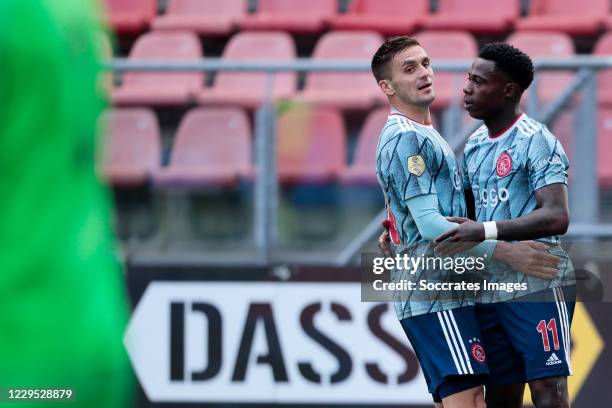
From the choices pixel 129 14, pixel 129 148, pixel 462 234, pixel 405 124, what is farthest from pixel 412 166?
pixel 129 14

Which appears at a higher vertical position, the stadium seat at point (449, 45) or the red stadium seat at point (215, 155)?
the stadium seat at point (449, 45)

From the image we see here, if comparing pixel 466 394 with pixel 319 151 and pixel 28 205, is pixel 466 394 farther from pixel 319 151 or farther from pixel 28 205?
pixel 28 205

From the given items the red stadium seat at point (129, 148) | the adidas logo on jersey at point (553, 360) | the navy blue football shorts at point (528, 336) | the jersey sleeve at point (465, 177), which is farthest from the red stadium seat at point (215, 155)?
the adidas logo on jersey at point (553, 360)

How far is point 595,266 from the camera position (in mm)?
6367

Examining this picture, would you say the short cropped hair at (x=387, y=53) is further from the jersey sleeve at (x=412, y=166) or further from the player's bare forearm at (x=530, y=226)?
the player's bare forearm at (x=530, y=226)

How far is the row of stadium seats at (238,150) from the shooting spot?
261 inches

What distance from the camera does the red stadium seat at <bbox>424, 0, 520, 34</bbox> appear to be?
879cm

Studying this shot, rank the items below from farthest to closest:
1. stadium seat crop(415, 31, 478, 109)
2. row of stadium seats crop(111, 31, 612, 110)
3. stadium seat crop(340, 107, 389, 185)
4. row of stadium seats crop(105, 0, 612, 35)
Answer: row of stadium seats crop(105, 0, 612, 35) < stadium seat crop(415, 31, 478, 109) < row of stadium seats crop(111, 31, 612, 110) < stadium seat crop(340, 107, 389, 185)

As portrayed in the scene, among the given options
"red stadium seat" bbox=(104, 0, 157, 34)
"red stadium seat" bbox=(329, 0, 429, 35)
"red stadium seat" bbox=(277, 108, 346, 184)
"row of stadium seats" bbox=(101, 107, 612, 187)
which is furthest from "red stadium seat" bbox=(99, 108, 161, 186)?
"red stadium seat" bbox=(329, 0, 429, 35)

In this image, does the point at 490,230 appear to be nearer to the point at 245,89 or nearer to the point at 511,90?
the point at 511,90

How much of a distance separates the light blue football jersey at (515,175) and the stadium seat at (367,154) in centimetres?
207

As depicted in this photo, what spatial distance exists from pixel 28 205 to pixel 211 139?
3.60ft

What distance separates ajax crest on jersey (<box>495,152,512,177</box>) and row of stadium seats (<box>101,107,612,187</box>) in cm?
225

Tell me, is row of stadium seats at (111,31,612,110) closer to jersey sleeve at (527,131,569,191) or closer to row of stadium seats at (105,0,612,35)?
row of stadium seats at (105,0,612,35)
